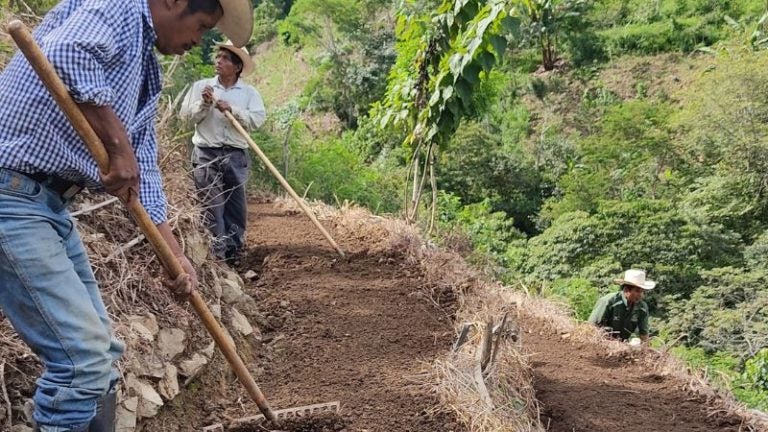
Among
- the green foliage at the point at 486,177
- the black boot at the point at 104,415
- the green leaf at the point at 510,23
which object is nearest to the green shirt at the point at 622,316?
the green leaf at the point at 510,23

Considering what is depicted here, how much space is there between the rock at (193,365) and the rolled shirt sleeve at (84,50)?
5.87ft

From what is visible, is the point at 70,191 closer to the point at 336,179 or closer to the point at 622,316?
the point at 622,316

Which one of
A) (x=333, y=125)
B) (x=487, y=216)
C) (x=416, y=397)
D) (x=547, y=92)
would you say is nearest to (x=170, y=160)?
(x=416, y=397)

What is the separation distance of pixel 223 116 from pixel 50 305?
360cm

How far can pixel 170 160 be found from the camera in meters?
4.71

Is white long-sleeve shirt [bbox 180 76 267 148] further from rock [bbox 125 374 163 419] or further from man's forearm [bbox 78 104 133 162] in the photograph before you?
man's forearm [bbox 78 104 133 162]

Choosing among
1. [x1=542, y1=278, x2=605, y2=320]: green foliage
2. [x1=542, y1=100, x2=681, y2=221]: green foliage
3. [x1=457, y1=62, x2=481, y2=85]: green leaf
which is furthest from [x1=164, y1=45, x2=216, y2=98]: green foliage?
[x1=542, y1=100, x2=681, y2=221]: green foliage

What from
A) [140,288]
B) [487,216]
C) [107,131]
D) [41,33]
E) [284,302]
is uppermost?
[41,33]

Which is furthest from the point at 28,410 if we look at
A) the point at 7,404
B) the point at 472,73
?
the point at 472,73

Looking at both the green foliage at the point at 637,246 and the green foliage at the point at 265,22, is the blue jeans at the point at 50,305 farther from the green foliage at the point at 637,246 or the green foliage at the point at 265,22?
the green foliage at the point at 265,22

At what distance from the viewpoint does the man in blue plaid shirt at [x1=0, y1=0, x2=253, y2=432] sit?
1.82m

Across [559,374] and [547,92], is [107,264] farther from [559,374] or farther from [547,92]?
[547,92]

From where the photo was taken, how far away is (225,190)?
5.21 m

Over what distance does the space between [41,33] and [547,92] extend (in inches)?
1045
